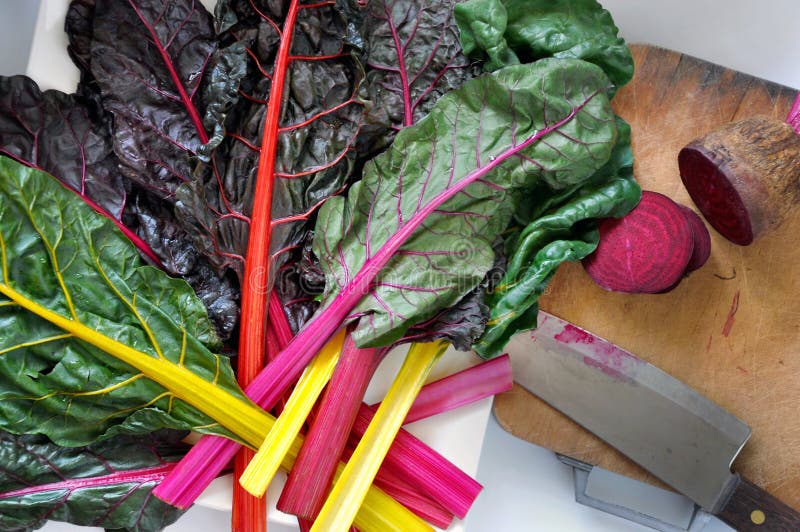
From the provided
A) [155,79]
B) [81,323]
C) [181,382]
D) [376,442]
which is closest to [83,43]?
[155,79]

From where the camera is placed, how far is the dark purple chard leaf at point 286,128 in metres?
1.15

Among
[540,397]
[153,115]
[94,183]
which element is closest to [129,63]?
[153,115]

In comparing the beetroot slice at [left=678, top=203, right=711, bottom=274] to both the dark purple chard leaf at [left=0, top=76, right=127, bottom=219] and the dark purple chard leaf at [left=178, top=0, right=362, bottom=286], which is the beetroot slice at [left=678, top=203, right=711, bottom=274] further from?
the dark purple chard leaf at [left=0, top=76, right=127, bottom=219]

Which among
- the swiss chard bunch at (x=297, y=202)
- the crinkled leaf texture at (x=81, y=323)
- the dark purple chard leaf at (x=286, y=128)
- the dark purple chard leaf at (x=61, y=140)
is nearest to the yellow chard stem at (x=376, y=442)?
the swiss chard bunch at (x=297, y=202)

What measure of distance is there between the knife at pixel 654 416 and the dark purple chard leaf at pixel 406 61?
0.48 m

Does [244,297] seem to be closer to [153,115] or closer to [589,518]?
[153,115]

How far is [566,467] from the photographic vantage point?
5.07 feet

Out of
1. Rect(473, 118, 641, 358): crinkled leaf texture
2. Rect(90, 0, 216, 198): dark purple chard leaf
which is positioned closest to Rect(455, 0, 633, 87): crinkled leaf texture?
Rect(473, 118, 641, 358): crinkled leaf texture

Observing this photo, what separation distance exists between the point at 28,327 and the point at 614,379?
1059 mm

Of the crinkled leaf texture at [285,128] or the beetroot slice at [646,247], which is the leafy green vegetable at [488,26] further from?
the beetroot slice at [646,247]

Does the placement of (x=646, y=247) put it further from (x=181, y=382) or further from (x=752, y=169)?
(x=181, y=382)

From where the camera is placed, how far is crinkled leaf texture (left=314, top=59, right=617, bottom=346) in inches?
41.8

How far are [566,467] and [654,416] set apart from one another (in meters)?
0.35

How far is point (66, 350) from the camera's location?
1043 millimetres
